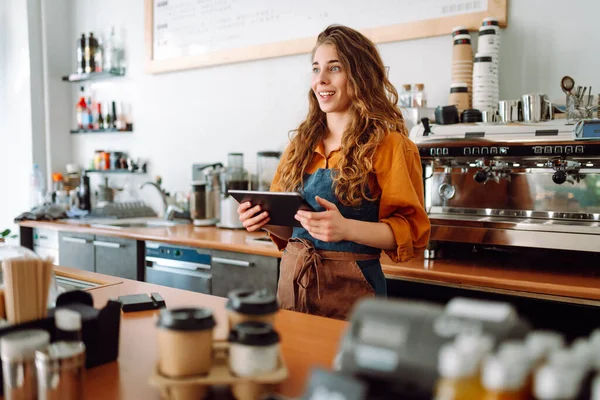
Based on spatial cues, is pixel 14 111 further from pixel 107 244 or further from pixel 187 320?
pixel 187 320

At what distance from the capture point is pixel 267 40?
11.1ft

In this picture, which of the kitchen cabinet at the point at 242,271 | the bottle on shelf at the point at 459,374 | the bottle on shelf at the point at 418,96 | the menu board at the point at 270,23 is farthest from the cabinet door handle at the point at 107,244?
the bottle on shelf at the point at 459,374

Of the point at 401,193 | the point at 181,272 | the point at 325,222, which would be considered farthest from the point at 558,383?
the point at 181,272

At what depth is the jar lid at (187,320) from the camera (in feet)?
2.59

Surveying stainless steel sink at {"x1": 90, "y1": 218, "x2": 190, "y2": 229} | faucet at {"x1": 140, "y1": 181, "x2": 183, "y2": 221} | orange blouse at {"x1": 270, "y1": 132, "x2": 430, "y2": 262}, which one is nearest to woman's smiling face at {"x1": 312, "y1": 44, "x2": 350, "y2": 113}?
orange blouse at {"x1": 270, "y1": 132, "x2": 430, "y2": 262}

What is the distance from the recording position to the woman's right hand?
5.25 feet

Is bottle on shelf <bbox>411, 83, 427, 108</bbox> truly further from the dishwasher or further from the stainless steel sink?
the stainless steel sink

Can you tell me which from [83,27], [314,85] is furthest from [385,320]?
[83,27]

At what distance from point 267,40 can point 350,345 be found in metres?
2.98

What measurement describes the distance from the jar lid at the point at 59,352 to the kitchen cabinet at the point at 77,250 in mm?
2621

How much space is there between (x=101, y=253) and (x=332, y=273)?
2.10 metres

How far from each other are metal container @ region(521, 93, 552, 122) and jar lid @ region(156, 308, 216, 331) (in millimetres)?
1724

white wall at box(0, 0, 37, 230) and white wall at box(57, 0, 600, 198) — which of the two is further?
white wall at box(0, 0, 37, 230)

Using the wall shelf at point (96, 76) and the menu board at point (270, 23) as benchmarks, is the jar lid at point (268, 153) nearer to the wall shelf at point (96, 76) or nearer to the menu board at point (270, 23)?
the menu board at point (270, 23)
